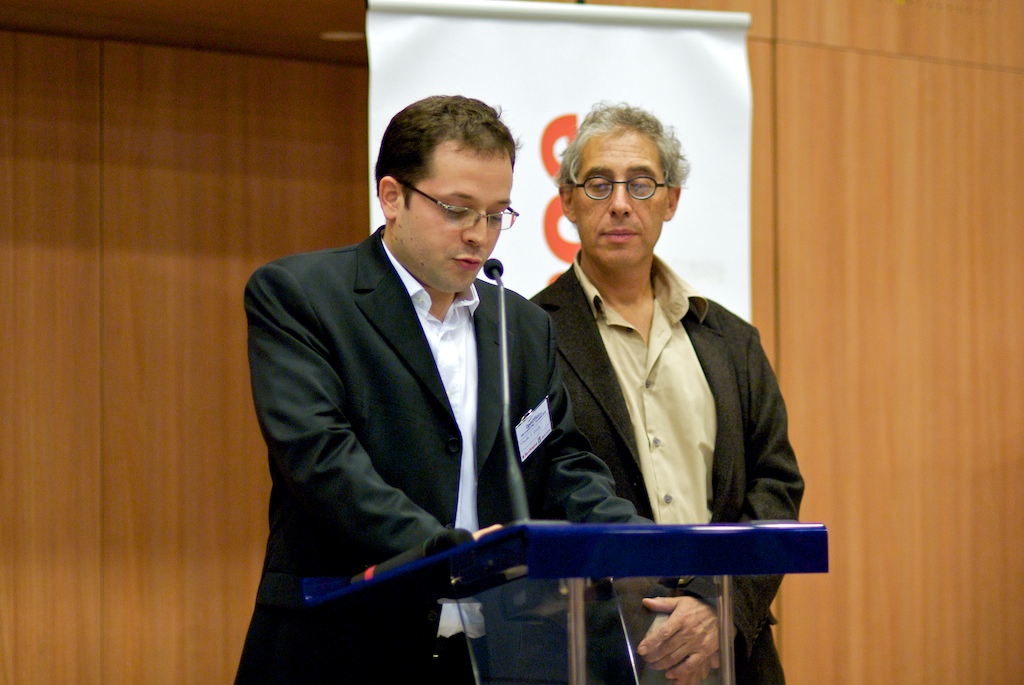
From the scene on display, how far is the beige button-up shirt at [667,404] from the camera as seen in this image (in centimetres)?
235

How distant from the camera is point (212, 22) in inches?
120

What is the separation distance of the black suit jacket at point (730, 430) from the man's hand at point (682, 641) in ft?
2.78

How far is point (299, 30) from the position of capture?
10.3 feet

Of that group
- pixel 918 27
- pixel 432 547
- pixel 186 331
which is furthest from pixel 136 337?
pixel 918 27

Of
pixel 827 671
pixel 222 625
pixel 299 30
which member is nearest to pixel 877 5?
pixel 299 30

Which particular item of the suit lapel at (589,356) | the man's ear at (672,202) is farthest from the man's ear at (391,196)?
the man's ear at (672,202)

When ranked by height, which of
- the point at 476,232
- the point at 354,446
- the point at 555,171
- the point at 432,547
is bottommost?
the point at 432,547

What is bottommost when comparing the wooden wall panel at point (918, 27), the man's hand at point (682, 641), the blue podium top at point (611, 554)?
the man's hand at point (682, 641)

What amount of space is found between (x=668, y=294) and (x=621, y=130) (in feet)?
1.30

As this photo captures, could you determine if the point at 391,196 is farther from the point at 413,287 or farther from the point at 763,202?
the point at 763,202

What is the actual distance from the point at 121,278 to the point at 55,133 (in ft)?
1.49

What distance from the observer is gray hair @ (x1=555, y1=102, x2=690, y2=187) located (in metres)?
2.53

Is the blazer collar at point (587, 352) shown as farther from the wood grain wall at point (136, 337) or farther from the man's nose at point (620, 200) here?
the wood grain wall at point (136, 337)

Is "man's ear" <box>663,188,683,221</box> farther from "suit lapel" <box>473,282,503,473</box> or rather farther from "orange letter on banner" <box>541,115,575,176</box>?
"suit lapel" <box>473,282,503,473</box>
